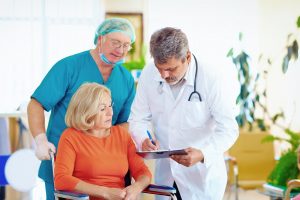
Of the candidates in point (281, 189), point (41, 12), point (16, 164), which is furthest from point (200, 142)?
point (41, 12)

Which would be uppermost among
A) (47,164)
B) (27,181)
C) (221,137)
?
(221,137)

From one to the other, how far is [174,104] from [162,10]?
4.81 m

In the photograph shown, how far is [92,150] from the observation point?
2.59 metres

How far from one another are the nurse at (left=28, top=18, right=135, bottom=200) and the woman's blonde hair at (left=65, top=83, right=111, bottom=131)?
160mm

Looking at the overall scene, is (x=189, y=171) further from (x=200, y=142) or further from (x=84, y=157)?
(x=84, y=157)

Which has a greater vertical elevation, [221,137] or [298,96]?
[221,137]

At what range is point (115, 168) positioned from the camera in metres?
2.61

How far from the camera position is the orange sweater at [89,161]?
2518mm

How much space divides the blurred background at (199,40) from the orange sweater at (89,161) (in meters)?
2.77

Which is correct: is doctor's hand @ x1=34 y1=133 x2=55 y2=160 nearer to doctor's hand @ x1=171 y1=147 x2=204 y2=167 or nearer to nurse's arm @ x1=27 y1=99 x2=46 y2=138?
nurse's arm @ x1=27 y1=99 x2=46 y2=138

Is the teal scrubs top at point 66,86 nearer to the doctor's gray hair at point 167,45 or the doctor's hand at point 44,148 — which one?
the doctor's hand at point 44,148

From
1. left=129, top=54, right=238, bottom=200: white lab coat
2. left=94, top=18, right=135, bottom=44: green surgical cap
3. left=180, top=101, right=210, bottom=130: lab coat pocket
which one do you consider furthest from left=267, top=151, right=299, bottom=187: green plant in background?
left=94, top=18, right=135, bottom=44: green surgical cap

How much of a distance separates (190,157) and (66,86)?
70 centimetres

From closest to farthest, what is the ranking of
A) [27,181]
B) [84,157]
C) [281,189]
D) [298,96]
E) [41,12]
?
[84,157], [281,189], [27,181], [41,12], [298,96]
